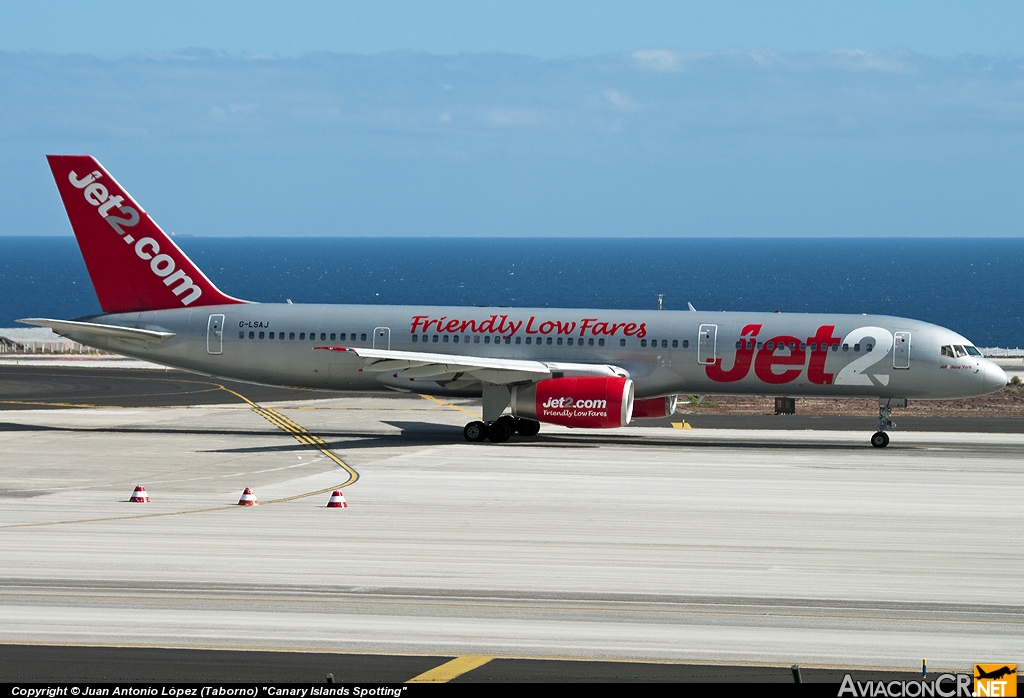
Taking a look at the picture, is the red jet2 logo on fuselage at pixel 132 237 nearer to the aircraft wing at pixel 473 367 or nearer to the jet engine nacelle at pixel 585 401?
the aircraft wing at pixel 473 367

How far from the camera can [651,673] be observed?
14617 millimetres

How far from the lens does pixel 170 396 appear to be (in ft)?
175

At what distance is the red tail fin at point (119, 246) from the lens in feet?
139

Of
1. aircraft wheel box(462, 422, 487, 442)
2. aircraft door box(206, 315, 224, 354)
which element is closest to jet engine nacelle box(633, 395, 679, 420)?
aircraft wheel box(462, 422, 487, 442)

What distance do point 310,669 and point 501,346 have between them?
26.5m

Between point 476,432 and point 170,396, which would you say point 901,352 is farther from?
point 170,396

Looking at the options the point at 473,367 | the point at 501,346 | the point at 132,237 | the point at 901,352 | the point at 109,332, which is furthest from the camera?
the point at 132,237

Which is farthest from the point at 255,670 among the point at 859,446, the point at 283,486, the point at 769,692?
the point at 859,446

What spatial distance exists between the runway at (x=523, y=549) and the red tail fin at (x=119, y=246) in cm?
546

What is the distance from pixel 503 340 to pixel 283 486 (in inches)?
492

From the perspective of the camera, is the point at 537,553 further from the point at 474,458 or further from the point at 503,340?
the point at 503,340

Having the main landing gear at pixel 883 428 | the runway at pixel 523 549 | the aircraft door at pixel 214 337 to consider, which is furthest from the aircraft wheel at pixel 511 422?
the main landing gear at pixel 883 428

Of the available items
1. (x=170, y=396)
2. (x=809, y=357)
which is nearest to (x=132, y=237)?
(x=170, y=396)

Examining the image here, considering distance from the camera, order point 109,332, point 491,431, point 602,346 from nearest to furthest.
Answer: point 491,431, point 602,346, point 109,332
